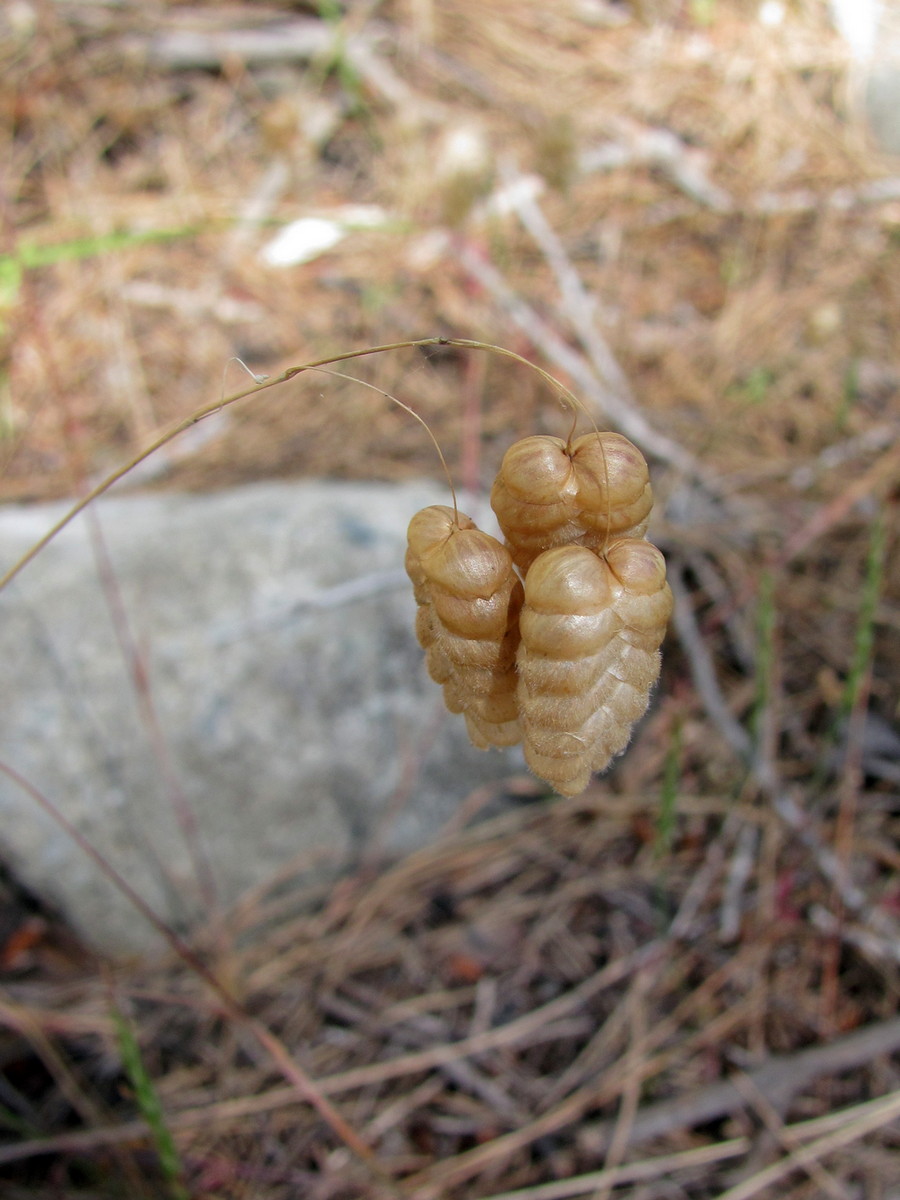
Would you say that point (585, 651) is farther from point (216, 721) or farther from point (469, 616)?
point (216, 721)

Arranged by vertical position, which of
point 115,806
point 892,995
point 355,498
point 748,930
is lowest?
point 892,995

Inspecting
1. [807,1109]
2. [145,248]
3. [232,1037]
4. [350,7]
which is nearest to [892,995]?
[807,1109]

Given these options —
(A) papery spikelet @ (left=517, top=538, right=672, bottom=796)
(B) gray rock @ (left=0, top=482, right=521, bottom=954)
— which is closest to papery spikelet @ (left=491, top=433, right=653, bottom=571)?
(A) papery spikelet @ (left=517, top=538, right=672, bottom=796)

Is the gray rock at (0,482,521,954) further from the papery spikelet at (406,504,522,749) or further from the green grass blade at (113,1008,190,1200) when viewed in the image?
the papery spikelet at (406,504,522,749)

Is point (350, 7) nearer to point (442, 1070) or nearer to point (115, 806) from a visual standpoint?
point (115, 806)

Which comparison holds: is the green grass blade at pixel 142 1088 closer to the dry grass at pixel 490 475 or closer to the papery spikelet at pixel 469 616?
the dry grass at pixel 490 475

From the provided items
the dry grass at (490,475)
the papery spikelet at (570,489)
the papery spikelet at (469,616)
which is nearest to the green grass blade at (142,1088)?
the dry grass at (490,475)
